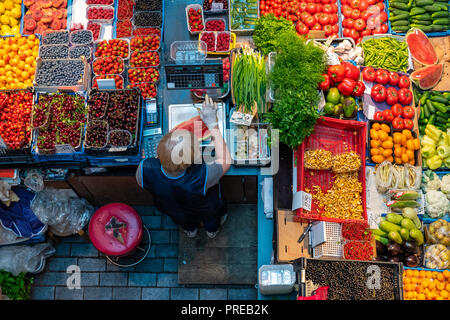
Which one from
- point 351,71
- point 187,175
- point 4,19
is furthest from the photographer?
point 4,19

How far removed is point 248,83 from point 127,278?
3200 millimetres

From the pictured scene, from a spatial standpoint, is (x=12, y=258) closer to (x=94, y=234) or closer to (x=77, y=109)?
(x=94, y=234)

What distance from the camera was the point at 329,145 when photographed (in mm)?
4898

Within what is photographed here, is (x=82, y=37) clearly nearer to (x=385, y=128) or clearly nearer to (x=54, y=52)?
(x=54, y=52)

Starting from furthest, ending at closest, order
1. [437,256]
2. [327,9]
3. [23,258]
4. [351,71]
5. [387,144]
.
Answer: [327,9] < [23,258] < [351,71] < [387,144] < [437,256]

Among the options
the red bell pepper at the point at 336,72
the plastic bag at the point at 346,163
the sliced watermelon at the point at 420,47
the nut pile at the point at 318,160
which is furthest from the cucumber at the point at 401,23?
the nut pile at the point at 318,160

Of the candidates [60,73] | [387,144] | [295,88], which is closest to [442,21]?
[387,144]

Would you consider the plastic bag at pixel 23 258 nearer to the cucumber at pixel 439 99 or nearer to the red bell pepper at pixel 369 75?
the red bell pepper at pixel 369 75

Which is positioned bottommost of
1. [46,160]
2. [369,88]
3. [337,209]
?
[337,209]

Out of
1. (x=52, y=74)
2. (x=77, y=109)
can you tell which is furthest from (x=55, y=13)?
(x=77, y=109)

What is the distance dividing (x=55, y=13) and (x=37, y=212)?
9.77 feet

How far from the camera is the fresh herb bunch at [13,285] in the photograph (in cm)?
527

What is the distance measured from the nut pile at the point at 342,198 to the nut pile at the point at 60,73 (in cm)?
342
